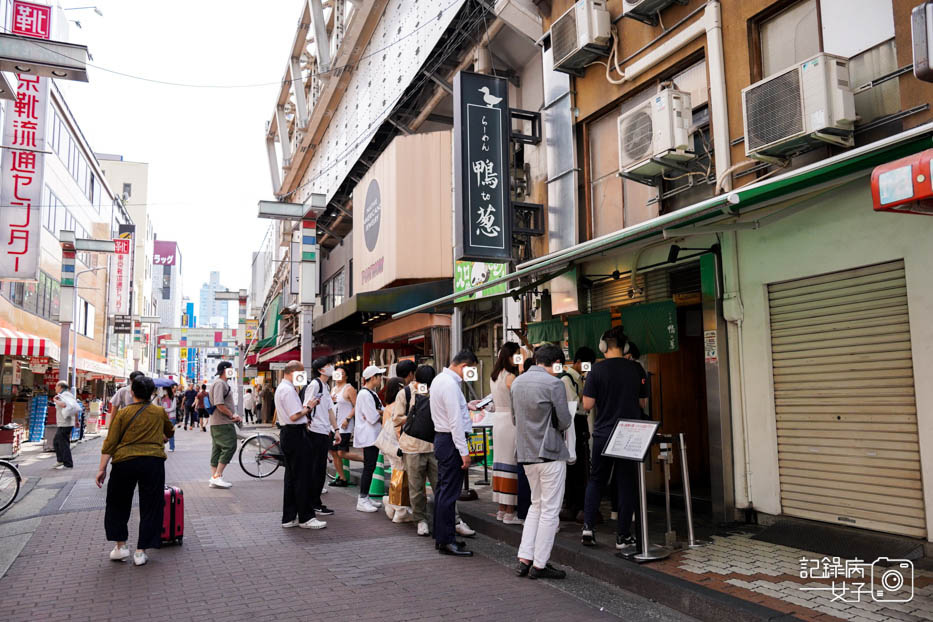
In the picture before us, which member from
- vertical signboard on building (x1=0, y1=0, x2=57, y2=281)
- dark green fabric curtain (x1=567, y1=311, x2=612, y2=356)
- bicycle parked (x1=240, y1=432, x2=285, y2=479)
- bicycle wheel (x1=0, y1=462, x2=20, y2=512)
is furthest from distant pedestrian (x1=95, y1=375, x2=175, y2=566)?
vertical signboard on building (x1=0, y1=0, x2=57, y2=281)

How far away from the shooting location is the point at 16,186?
2233cm

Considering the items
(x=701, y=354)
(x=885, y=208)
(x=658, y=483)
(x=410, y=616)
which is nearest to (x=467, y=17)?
(x=701, y=354)

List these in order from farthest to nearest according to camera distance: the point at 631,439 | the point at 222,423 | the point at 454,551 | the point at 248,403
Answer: the point at 248,403
the point at 222,423
the point at 454,551
the point at 631,439

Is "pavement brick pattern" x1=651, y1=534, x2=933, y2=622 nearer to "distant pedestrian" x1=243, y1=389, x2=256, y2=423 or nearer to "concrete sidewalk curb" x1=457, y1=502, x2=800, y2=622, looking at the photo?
"concrete sidewalk curb" x1=457, y1=502, x2=800, y2=622

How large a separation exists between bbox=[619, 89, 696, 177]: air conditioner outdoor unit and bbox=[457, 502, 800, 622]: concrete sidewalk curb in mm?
4621

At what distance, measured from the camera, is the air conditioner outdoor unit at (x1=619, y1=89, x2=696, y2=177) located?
26.7 feet

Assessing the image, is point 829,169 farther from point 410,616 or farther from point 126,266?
point 126,266

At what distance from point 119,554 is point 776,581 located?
5.89 metres

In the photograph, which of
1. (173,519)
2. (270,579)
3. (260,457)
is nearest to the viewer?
(270,579)

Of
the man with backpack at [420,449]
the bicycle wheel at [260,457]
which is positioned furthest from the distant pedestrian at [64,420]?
the man with backpack at [420,449]

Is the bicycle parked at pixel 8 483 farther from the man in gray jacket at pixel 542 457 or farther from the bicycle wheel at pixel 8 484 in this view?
the man in gray jacket at pixel 542 457

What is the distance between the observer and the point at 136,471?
6547mm

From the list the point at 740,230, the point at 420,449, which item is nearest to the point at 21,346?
the point at 420,449

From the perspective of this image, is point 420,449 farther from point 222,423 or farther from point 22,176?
point 22,176
